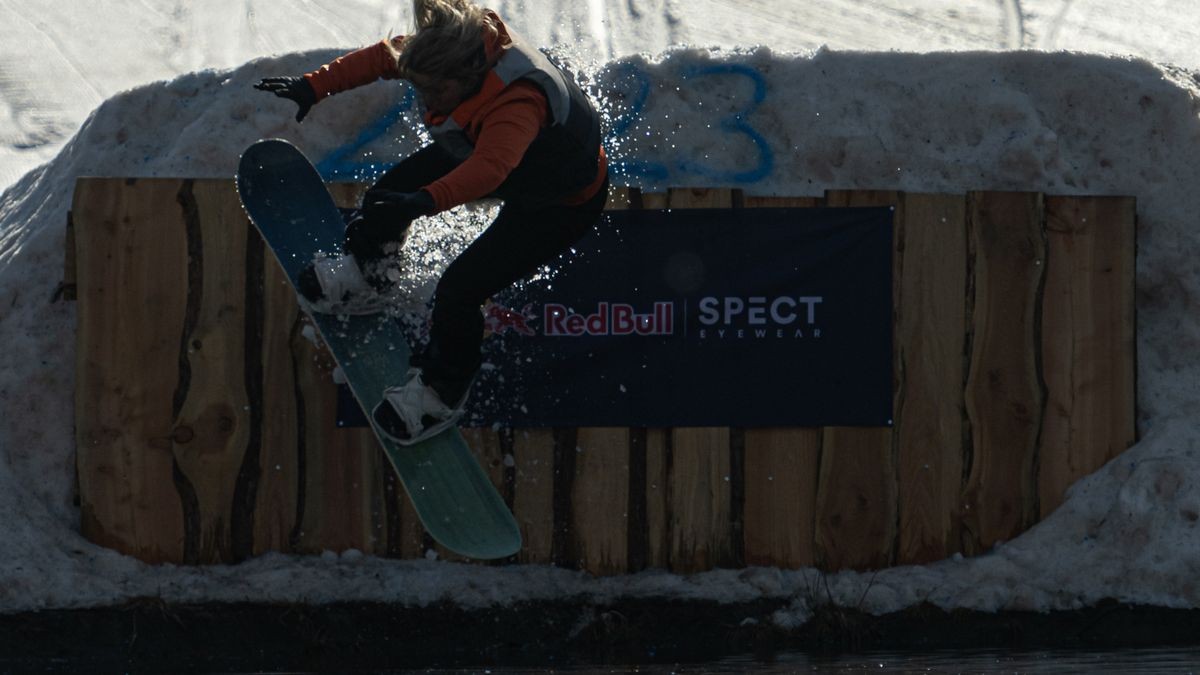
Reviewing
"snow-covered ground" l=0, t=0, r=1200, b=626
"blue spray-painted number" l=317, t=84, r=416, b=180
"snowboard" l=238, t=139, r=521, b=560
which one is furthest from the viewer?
"blue spray-painted number" l=317, t=84, r=416, b=180

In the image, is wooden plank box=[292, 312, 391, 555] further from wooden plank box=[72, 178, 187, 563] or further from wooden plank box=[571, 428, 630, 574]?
wooden plank box=[571, 428, 630, 574]

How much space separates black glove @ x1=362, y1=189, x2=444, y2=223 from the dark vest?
44 cm

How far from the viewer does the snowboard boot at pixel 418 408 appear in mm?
5574

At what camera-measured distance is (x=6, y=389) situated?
6.34 metres

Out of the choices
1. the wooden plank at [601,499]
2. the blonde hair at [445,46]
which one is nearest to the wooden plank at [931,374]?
the wooden plank at [601,499]

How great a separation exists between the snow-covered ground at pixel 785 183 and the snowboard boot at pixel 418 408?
2.24 feet

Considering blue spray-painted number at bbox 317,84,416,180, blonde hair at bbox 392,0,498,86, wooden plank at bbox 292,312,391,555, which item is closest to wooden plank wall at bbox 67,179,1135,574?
wooden plank at bbox 292,312,391,555

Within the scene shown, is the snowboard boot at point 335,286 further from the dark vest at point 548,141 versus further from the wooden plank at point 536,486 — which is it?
the wooden plank at point 536,486

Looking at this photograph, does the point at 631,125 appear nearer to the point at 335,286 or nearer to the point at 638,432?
the point at 638,432

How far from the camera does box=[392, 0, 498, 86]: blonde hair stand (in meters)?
4.81

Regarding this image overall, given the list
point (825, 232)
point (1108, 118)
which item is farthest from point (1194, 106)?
point (825, 232)

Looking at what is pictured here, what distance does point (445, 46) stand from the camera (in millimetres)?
4809

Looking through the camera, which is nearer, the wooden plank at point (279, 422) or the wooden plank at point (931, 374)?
the wooden plank at point (279, 422)

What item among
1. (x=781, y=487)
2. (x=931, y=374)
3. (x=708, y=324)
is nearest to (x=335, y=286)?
(x=708, y=324)
